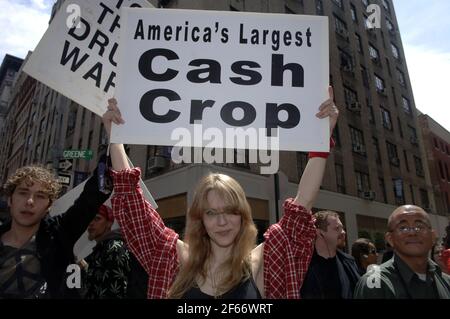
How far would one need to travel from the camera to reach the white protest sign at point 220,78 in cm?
230

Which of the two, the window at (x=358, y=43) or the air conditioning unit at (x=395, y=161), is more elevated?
the window at (x=358, y=43)

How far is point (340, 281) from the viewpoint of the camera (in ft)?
10.7

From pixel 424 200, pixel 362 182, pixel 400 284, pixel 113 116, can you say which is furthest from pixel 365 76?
pixel 113 116

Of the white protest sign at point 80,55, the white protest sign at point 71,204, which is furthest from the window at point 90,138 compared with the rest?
the white protest sign at point 80,55

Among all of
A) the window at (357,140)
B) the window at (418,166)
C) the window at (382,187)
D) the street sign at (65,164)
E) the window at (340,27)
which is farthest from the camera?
the window at (418,166)

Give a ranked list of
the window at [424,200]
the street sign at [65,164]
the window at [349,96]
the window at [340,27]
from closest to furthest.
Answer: the street sign at [65,164] → the window at [349,96] → the window at [340,27] → the window at [424,200]

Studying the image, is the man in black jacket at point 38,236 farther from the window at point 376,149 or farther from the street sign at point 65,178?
the window at point 376,149

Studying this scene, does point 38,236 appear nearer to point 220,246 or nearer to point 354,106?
point 220,246

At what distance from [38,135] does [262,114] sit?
33.3 metres

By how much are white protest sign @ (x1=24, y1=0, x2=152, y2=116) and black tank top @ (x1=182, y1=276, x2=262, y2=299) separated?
158cm

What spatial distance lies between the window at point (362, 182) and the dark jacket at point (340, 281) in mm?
19345

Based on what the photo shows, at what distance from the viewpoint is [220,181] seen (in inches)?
73.1

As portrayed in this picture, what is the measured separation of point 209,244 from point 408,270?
1.25 meters

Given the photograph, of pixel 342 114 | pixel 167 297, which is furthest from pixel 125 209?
pixel 342 114
